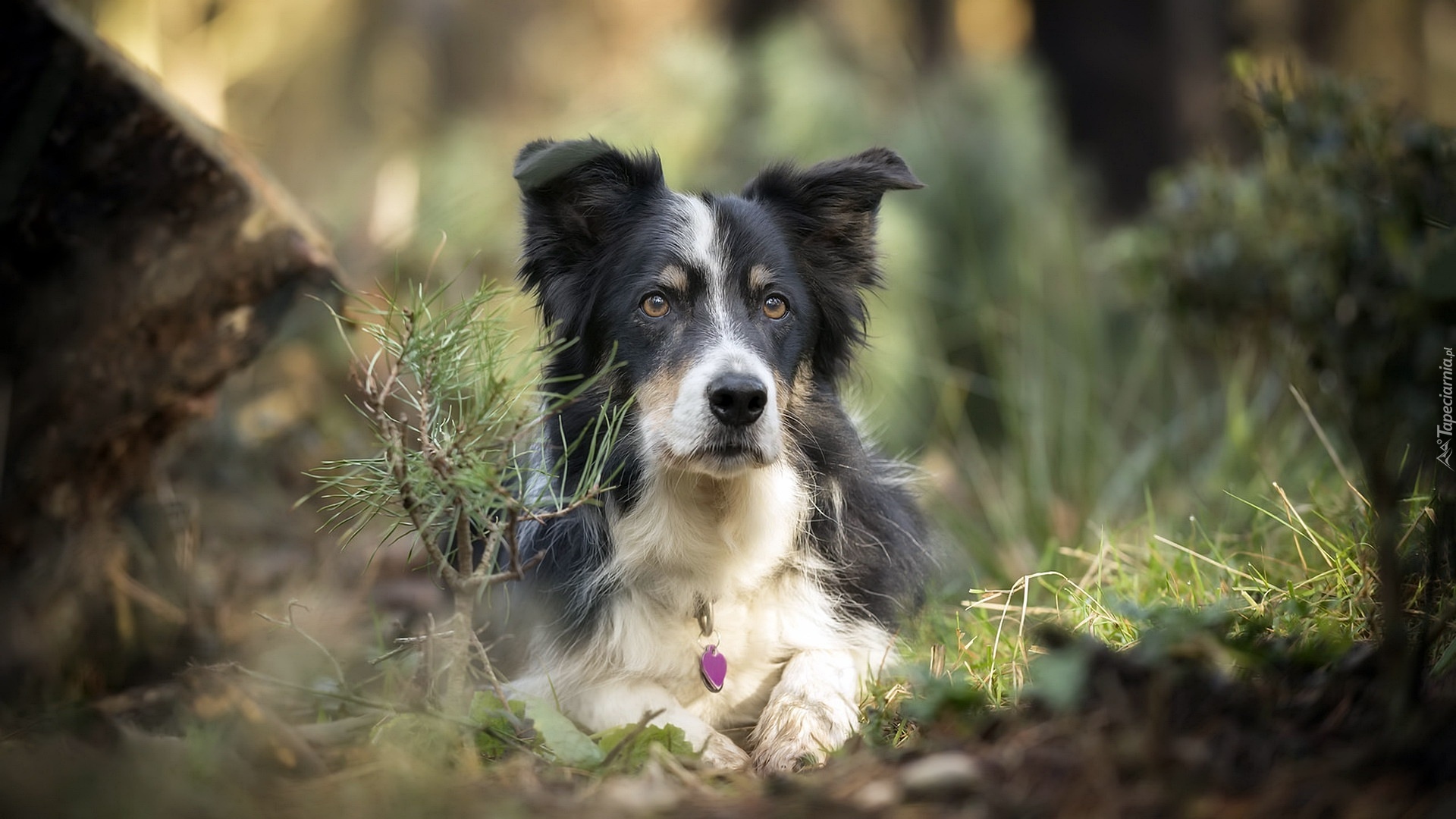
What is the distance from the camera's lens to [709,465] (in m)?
3.08

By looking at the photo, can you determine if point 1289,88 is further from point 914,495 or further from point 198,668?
point 198,668

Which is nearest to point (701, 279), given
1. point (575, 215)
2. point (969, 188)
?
point (575, 215)

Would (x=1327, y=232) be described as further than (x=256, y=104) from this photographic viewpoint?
No

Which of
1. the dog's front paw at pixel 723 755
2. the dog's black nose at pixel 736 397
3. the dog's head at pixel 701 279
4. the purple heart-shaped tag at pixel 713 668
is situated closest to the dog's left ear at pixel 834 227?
the dog's head at pixel 701 279

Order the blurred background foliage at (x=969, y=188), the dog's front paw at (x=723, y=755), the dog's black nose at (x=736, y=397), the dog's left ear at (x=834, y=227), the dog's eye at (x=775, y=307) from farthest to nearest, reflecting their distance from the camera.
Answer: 1. the blurred background foliage at (x=969, y=188)
2. the dog's left ear at (x=834, y=227)
3. the dog's eye at (x=775, y=307)
4. the dog's black nose at (x=736, y=397)
5. the dog's front paw at (x=723, y=755)

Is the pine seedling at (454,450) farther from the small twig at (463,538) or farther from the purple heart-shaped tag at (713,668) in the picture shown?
the purple heart-shaped tag at (713,668)

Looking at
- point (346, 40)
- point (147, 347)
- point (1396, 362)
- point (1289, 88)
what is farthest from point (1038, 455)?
point (346, 40)

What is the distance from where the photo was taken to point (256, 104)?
35.5 feet

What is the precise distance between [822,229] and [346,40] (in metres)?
11.1

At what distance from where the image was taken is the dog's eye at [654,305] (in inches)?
133

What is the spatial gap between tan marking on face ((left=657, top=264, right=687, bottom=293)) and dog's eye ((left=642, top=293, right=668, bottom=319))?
40 millimetres

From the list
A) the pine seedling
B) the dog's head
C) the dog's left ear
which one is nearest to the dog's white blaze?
the dog's head

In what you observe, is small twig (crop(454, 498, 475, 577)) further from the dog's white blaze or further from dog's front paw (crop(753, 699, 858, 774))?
the dog's white blaze

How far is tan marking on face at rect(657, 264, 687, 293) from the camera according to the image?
3.37 metres
